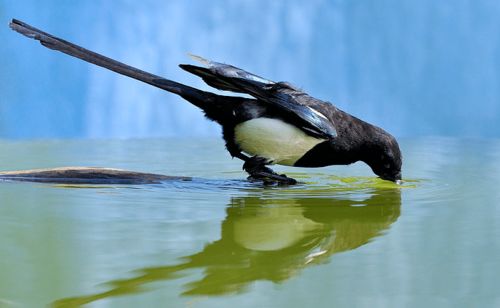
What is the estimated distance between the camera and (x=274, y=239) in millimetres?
2076

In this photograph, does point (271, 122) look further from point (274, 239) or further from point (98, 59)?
point (274, 239)

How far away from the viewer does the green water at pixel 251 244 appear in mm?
1509

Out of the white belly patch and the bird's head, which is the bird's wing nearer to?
the white belly patch

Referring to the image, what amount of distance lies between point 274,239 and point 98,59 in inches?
50.1

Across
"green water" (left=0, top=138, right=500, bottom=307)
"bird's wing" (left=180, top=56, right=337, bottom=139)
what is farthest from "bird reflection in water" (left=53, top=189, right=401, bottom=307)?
"bird's wing" (left=180, top=56, right=337, bottom=139)

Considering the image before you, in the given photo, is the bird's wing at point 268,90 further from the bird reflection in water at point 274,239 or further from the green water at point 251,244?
the bird reflection in water at point 274,239

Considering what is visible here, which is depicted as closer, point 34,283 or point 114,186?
point 34,283

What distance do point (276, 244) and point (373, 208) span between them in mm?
825

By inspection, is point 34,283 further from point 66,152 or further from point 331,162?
point 66,152

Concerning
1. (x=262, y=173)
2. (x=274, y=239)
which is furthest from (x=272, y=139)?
(x=274, y=239)

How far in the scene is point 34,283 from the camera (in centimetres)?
155

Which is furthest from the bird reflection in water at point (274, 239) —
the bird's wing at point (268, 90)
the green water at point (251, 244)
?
the bird's wing at point (268, 90)

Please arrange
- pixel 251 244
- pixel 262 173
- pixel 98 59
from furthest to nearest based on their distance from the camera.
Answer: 1. pixel 262 173
2. pixel 98 59
3. pixel 251 244

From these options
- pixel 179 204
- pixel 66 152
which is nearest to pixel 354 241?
pixel 179 204
